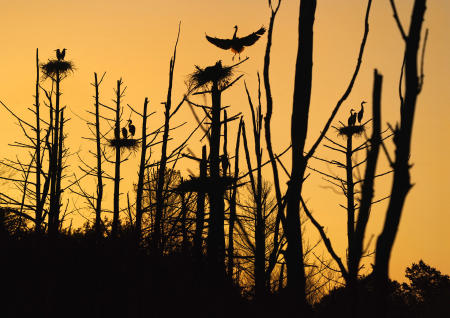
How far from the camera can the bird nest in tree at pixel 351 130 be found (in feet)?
45.8

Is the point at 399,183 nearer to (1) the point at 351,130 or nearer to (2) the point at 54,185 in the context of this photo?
(2) the point at 54,185

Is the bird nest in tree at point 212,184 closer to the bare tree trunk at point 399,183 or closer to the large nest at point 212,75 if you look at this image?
the bare tree trunk at point 399,183

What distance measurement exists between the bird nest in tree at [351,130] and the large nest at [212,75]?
4.79 meters

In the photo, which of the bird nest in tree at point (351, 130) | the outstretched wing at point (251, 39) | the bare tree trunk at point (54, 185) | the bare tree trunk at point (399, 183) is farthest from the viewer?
the bird nest in tree at point (351, 130)

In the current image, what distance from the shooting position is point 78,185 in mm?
12008

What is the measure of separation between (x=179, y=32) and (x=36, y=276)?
384 cm

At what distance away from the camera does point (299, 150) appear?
95 centimetres

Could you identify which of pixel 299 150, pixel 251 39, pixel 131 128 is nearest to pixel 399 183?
Result: pixel 299 150

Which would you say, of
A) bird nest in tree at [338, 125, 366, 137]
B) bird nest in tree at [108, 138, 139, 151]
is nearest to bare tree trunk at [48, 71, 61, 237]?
bird nest in tree at [108, 138, 139, 151]

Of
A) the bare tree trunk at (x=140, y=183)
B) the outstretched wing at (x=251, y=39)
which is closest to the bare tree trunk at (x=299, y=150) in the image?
the bare tree trunk at (x=140, y=183)

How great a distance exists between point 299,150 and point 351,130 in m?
13.7

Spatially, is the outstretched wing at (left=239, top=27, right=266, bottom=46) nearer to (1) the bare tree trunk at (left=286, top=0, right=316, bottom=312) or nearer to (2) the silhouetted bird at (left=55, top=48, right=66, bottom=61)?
(2) the silhouetted bird at (left=55, top=48, right=66, bottom=61)

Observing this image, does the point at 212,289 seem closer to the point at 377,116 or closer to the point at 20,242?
the point at 20,242

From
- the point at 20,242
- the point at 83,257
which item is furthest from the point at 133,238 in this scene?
the point at 20,242
